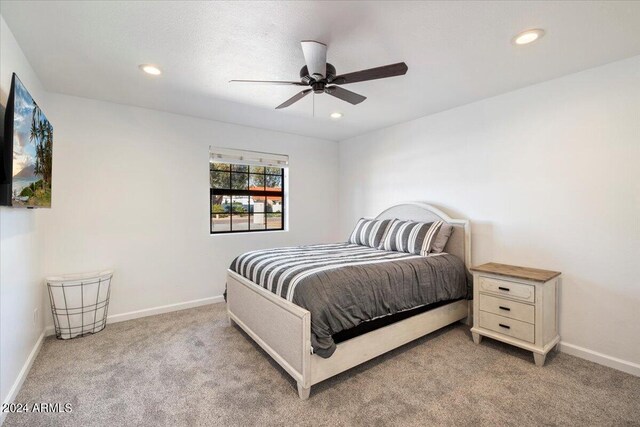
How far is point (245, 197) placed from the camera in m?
4.25

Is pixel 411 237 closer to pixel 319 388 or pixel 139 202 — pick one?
pixel 319 388

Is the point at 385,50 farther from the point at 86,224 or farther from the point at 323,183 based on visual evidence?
the point at 86,224

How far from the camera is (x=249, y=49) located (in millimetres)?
2066

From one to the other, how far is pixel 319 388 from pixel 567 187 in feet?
8.65

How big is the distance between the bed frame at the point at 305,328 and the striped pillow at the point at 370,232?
0.75 metres

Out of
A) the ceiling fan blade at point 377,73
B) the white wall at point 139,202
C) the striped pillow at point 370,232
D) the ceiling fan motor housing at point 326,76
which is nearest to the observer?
the ceiling fan blade at point 377,73

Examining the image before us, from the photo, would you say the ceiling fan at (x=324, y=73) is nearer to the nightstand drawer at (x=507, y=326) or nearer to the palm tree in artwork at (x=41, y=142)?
the palm tree in artwork at (x=41, y=142)

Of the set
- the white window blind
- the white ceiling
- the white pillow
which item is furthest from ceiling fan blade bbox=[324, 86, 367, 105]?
the white window blind

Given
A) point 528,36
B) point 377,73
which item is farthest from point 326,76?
point 528,36

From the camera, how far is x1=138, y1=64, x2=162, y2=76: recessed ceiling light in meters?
2.31

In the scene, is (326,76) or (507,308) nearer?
(326,76)

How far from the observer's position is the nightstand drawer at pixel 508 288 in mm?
2338

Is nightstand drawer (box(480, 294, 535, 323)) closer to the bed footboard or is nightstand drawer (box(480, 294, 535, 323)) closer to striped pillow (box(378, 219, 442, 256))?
striped pillow (box(378, 219, 442, 256))

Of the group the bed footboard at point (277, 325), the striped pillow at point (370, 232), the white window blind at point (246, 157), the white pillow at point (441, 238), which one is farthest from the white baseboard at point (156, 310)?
the white pillow at point (441, 238)
